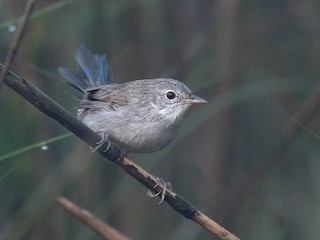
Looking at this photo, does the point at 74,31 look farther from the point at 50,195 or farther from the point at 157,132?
the point at 157,132

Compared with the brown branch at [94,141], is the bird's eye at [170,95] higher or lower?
higher

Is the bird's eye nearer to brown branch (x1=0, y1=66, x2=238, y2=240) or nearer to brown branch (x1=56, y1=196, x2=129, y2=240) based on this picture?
brown branch (x1=56, y1=196, x2=129, y2=240)

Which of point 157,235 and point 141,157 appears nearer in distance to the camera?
point 141,157

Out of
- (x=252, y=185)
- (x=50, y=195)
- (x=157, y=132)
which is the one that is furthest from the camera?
(x=252, y=185)

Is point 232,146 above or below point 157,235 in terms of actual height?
above

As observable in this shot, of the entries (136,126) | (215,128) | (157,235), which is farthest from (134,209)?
(136,126)

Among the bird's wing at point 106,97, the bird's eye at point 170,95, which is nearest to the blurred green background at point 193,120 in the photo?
the bird's wing at point 106,97

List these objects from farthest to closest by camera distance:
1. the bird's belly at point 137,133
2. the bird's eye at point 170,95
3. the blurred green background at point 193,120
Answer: the blurred green background at point 193,120
the bird's eye at point 170,95
the bird's belly at point 137,133

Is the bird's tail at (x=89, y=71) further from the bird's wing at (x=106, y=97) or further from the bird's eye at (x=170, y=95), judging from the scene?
the bird's eye at (x=170, y=95)
